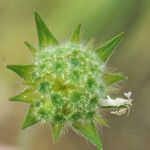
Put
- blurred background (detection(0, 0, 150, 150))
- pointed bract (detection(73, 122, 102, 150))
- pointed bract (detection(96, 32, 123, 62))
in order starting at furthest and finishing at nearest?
blurred background (detection(0, 0, 150, 150)) < pointed bract (detection(96, 32, 123, 62)) < pointed bract (detection(73, 122, 102, 150))

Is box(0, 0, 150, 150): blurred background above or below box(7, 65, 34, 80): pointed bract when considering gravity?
above

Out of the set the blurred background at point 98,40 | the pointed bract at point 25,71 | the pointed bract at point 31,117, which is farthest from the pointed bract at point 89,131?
the blurred background at point 98,40

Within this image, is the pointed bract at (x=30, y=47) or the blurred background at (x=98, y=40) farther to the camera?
the blurred background at (x=98, y=40)

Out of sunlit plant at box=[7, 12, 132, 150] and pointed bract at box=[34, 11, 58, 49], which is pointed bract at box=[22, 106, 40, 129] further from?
pointed bract at box=[34, 11, 58, 49]

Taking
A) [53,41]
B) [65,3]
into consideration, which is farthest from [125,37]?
[53,41]

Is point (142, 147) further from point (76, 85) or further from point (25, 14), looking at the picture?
point (76, 85)

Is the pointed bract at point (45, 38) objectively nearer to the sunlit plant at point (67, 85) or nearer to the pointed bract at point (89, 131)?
the sunlit plant at point (67, 85)

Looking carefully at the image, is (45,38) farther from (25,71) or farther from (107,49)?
(107,49)

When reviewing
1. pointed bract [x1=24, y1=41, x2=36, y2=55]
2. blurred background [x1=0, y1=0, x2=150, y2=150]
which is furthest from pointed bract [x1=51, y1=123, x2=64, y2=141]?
blurred background [x1=0, y1=0, x2=150, y2=150]
